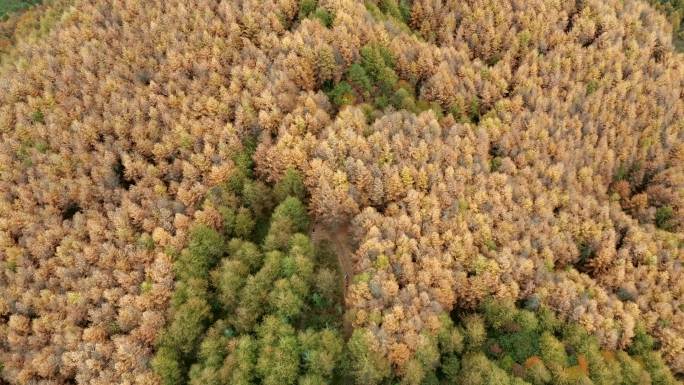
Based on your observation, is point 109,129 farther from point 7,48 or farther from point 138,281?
point 7,48

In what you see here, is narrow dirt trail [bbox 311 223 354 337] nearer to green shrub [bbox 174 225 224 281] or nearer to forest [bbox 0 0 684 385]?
forest [bbox 0 0 684 385]

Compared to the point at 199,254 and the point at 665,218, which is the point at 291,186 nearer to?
the point at 199,254

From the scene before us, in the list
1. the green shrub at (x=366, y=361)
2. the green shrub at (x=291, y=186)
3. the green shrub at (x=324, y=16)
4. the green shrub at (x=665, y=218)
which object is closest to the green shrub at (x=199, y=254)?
the green shrub at (x=291, y=186)

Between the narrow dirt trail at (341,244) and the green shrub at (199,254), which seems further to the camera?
the narrow dirt trail at (341,244)

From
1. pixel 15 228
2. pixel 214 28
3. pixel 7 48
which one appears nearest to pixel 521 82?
pixel 214 28

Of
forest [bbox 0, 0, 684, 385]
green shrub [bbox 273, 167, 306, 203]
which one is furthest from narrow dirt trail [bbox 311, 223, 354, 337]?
green shrub [bbox 273, 167, 306, 203]

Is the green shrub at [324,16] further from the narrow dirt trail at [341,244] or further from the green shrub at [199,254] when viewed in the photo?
the green shrub at [199,254]
